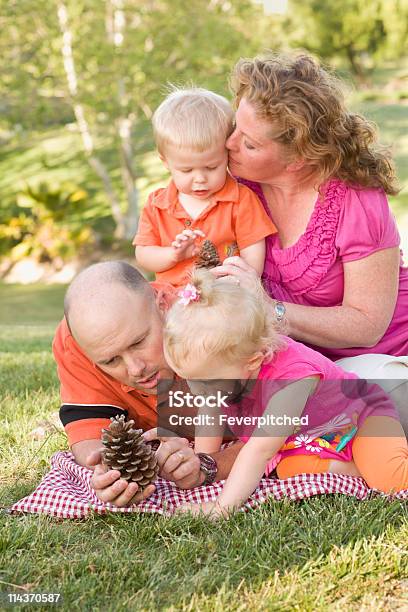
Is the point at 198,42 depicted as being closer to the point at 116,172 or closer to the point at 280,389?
the point at 116,172

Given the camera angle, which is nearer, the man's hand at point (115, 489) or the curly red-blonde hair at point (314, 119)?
the man's hand at point (115, 489)

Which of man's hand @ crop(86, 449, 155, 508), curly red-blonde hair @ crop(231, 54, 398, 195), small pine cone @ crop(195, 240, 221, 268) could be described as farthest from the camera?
small pine cone @ crop(195, 240, 221, 268)

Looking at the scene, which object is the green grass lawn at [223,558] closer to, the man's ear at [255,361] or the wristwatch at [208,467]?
the wristwatch at [208,467]

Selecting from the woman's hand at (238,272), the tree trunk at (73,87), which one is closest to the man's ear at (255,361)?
the woman's hand at (238,272)

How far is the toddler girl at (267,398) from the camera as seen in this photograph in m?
2.81

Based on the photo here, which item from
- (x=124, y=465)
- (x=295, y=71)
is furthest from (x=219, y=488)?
(x=295, y=71)

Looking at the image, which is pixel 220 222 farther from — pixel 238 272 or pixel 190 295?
pixel 190 295

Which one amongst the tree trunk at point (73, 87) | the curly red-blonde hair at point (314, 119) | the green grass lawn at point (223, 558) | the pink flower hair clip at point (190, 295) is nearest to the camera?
the green grass lawn at point (223, 558)

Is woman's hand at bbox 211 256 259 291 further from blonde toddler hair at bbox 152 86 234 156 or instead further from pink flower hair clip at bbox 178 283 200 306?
blonde toddler hair at bbox 152 86 234 156

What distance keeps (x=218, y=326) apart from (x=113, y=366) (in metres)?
0.47

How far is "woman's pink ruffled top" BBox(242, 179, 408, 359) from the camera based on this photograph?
11.4 ft

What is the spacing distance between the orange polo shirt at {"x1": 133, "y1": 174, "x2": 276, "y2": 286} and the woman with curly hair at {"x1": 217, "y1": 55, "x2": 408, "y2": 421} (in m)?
0.11

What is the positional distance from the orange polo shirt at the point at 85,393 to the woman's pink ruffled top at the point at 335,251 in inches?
25.2

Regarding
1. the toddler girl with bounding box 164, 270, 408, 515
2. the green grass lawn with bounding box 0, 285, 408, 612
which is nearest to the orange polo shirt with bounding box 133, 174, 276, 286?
the toddler girl with bounding box 164, 270, 408, 515
